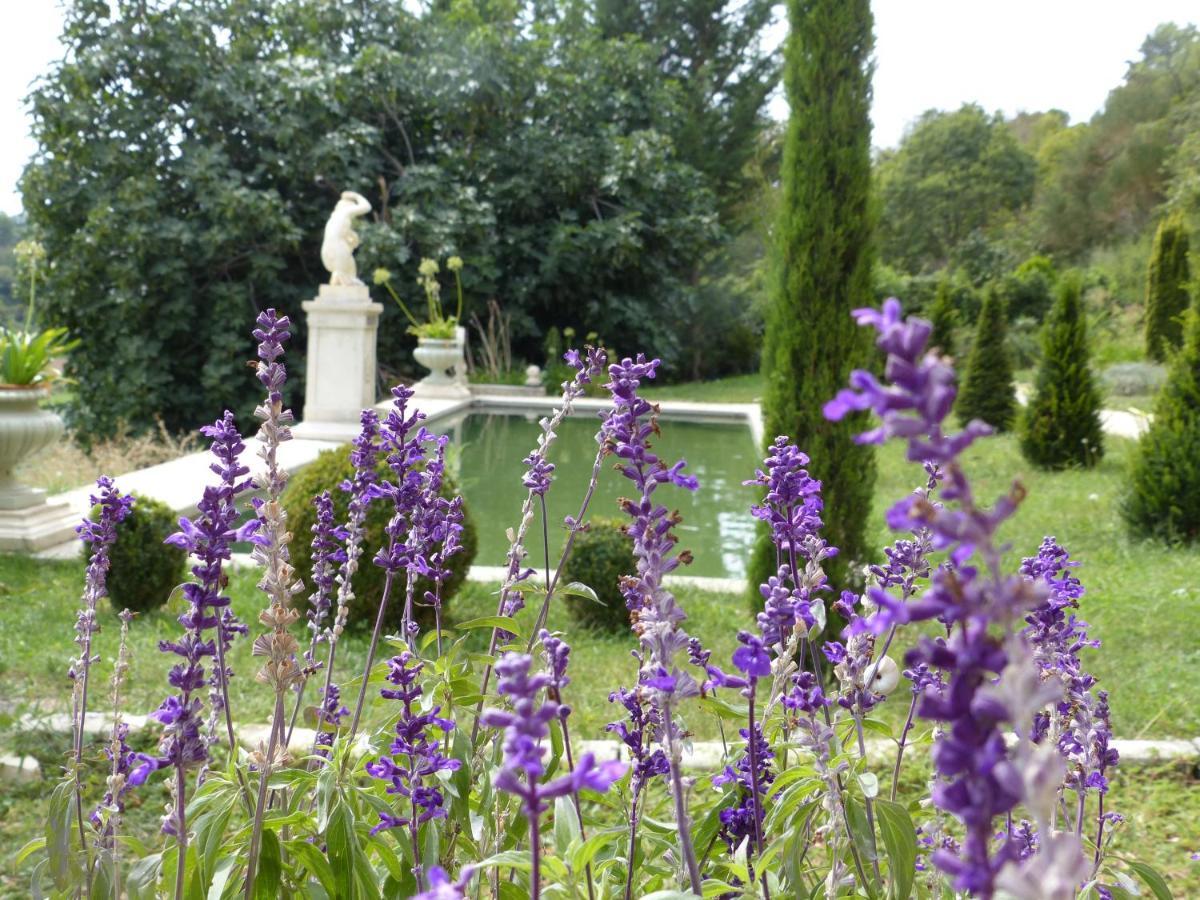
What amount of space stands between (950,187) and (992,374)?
28310 mm

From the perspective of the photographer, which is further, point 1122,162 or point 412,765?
point 1122,162

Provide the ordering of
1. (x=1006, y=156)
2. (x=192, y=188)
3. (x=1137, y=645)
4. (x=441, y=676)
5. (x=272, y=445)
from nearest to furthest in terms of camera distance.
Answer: (x=272, y=445) → (x=441, y=676) → (x=1137, y=645) → (x=192, y=188) → (x=1006, y=156)

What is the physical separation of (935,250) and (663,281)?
942 inches

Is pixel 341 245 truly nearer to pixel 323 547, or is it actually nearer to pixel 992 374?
pixel 992 374

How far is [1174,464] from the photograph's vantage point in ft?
25.2

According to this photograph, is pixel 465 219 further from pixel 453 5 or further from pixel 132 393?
pixel 132 393

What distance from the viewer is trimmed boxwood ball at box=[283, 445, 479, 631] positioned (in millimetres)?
5273

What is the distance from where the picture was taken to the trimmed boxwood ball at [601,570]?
5703 mm

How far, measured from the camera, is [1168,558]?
720 cm

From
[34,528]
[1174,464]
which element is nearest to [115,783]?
[34,528]

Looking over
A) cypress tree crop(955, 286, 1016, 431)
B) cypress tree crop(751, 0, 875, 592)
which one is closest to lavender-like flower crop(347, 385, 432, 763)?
cypress tree crop(751, 0, 875, 592)

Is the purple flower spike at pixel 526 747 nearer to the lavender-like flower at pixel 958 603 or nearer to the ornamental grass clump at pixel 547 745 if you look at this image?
the ornamental grass clump at pixel 547 745

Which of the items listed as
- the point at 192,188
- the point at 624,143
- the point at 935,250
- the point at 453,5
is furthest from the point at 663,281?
the point at 935,250

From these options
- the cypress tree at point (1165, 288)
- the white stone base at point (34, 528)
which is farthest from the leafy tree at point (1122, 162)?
the white stone base at point (34, 528)
